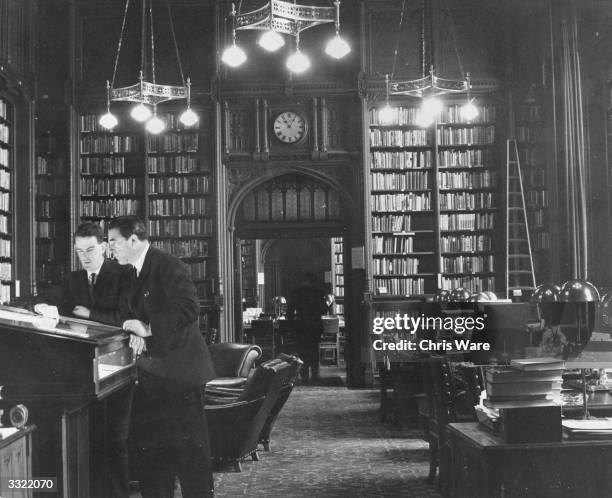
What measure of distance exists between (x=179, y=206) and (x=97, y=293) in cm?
754

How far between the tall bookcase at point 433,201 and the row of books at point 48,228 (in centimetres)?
450

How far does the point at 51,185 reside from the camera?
38.9 feet

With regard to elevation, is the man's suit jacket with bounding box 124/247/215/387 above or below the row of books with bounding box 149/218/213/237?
below

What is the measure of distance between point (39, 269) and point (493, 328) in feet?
23.3

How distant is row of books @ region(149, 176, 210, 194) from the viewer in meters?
12.0

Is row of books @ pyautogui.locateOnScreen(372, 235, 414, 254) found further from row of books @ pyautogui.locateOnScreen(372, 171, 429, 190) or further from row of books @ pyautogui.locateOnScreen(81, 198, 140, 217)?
row of books @ pyautogui.locateOnScreen(81, 198, 140, 217)

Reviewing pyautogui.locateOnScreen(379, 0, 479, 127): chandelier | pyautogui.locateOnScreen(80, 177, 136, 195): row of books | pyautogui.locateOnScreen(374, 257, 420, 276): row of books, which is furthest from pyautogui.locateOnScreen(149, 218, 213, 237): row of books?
pyautogui.locateOnScreen(379, 0, 479, 127): chandelier

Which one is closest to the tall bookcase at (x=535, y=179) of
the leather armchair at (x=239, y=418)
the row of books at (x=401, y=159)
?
the row of books at (x=401, y=159)

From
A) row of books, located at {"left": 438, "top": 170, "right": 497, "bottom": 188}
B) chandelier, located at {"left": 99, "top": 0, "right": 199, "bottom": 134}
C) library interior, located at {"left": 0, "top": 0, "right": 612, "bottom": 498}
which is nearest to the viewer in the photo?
library interior, located at {"left": 0, "top": 0, "right": 612, "bottom": 498}

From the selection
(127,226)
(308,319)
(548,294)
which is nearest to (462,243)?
(308,319)

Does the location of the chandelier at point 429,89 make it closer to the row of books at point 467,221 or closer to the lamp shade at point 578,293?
the row of books at point 467,221

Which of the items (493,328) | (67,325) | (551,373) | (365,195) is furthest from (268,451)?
(365,195)

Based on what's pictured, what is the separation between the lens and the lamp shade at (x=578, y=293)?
3.61m

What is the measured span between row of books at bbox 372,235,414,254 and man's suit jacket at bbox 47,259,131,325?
7.63 m
